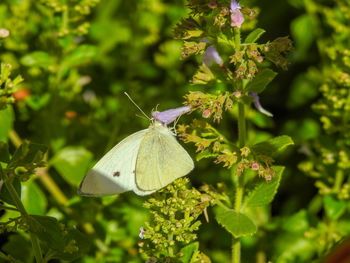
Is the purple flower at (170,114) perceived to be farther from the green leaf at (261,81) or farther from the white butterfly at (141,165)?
the green leaf at (261,81)

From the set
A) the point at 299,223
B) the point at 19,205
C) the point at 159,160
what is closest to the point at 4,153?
the point at 19,205

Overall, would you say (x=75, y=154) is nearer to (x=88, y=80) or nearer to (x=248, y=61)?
(x=88, y=80)

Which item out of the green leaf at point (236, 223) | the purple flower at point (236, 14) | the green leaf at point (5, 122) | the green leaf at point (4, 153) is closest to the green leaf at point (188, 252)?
the green leaf at point (236, 223)

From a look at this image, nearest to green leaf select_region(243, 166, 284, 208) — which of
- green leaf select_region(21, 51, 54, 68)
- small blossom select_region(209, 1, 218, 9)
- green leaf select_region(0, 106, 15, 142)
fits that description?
small blossom select_region(209, 1, 218, 9)

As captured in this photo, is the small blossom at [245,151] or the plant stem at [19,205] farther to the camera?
the small blossom at [245,151]

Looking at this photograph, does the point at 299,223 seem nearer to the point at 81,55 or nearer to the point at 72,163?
the point at 72,163

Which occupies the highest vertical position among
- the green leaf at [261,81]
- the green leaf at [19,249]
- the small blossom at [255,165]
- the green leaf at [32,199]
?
the green leaf at [261,81]

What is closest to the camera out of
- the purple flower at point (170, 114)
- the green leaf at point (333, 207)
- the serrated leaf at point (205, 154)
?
the serrated leaf at point (205, 154)
